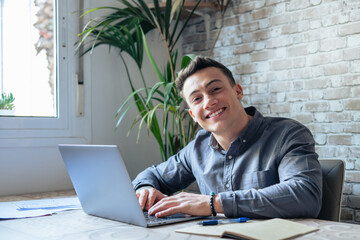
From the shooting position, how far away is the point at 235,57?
3250 millimetres

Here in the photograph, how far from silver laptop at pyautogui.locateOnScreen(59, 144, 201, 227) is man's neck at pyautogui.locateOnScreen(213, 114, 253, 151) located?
0.51m

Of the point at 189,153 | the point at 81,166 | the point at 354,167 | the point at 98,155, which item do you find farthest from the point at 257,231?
the point at 354,167

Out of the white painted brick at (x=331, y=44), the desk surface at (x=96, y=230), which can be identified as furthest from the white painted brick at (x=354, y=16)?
the desk surface at (x=96, y=230)

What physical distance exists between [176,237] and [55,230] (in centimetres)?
38

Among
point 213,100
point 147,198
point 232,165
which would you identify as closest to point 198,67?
point 213,100

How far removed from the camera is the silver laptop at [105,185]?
3.86ft

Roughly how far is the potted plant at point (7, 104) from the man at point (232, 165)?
1141mm

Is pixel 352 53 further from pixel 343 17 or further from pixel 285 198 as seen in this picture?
pixel 285 198

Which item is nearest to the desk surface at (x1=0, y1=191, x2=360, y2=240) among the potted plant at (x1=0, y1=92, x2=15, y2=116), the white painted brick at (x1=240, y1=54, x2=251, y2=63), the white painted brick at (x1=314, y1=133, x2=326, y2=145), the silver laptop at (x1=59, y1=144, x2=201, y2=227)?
the silver laptop at (x1=59, y1=144, x2=201, y2=227)

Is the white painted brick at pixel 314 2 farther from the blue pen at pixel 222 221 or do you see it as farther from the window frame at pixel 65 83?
the blue pen at pixel 222 221

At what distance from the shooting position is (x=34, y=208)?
161 cm

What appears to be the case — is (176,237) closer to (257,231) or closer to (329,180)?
(257,231)

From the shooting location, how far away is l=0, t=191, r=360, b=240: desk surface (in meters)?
1.07

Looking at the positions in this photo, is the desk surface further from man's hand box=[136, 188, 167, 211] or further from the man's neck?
the man's neck
